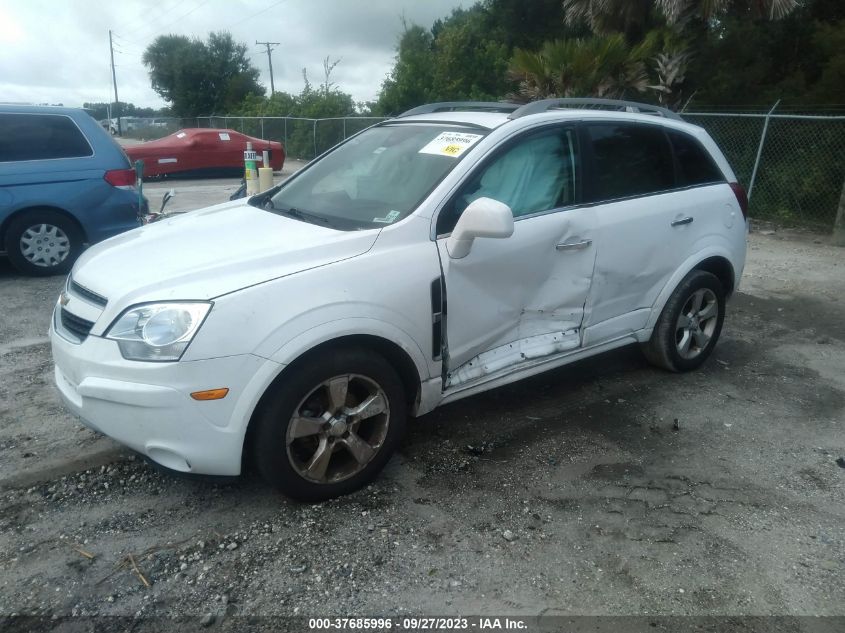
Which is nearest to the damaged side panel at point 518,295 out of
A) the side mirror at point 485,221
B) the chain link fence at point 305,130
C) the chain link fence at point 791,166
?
the side mirror at point 485,221

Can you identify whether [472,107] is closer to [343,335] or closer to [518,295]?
[518,295]

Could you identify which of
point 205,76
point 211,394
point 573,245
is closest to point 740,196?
point 573,245

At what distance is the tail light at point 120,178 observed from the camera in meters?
→ 7.21

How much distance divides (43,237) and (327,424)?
5.45 meters

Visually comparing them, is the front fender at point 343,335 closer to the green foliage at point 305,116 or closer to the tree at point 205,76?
the green foliage at point 305,116

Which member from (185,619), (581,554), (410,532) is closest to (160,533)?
Answer: (185,619)

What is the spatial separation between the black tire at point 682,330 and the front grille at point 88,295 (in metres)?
3.36

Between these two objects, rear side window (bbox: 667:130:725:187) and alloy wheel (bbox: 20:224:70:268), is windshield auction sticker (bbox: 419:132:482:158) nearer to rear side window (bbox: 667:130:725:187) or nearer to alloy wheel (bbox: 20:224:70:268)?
rear side window (bbox: 667:130:725:187)

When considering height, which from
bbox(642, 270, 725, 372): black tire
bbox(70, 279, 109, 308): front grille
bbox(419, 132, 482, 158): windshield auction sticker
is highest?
bbox(419, 132, 482, 158): windshield auction sticker

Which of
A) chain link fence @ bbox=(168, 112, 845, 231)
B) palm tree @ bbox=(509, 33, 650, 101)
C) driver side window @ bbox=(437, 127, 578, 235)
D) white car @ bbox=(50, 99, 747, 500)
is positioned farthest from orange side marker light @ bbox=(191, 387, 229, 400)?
palm tree @ bbox=(509, 33, 650, 101)

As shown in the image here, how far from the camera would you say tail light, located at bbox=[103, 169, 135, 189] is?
23.7 feet

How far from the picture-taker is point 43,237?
706 centimetres

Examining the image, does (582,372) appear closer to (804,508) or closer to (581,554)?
(804,508)

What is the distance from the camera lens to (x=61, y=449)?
3.70m
